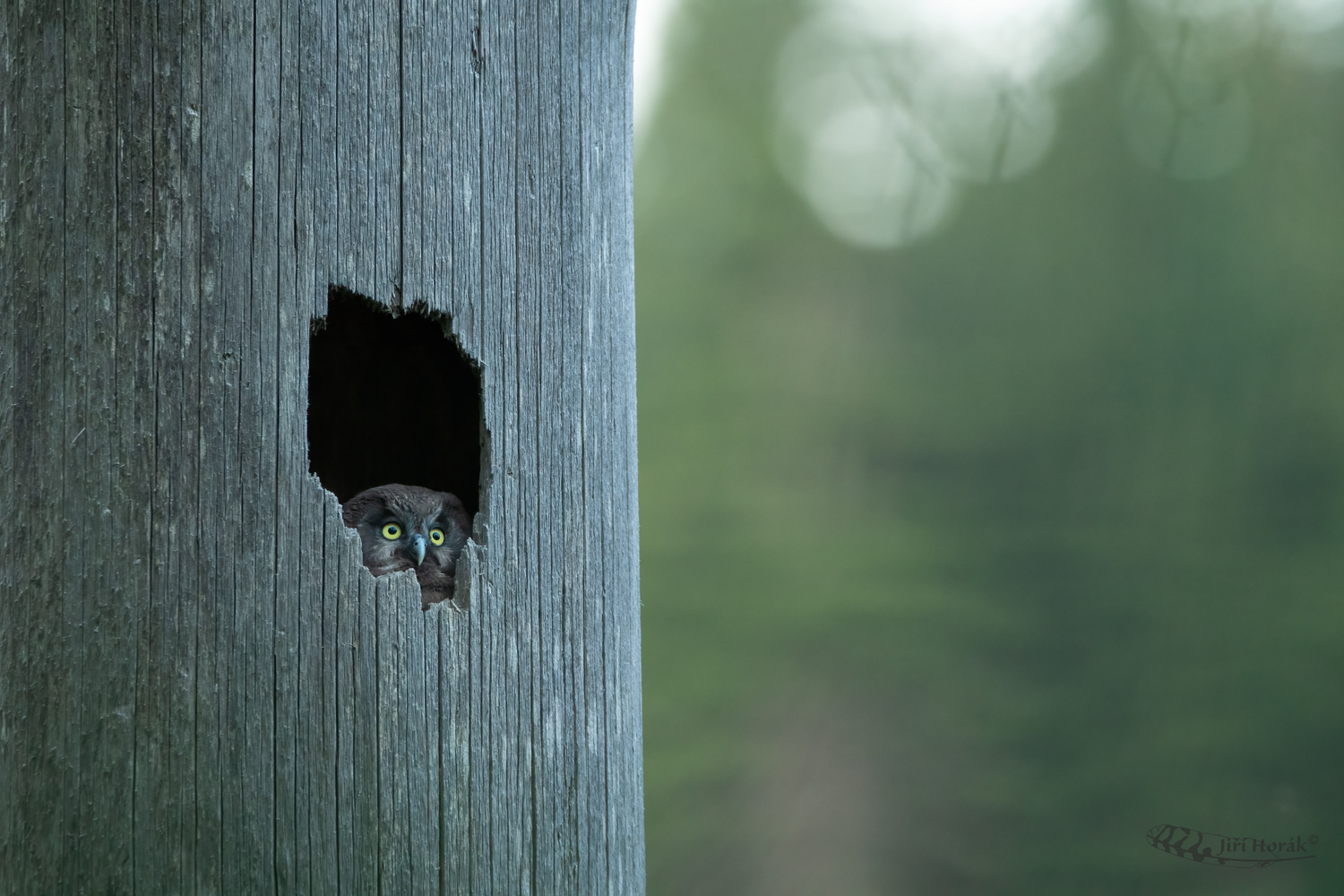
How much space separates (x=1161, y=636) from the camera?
23.7ft

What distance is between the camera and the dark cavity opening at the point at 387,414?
3.29 metres

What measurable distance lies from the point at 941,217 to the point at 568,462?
6210mm

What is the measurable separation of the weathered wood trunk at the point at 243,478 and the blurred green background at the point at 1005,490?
596 centimetres

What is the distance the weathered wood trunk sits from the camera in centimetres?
179

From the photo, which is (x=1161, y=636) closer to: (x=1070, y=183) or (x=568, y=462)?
(x=1070, y=183)

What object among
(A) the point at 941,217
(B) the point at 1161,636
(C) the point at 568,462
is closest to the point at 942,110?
(A) the point at 941,217
